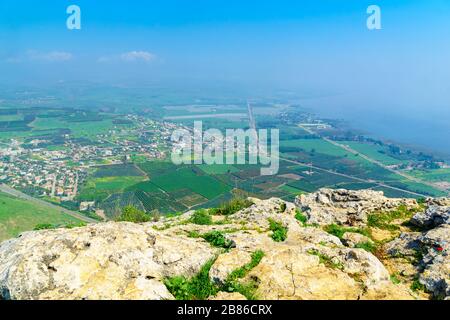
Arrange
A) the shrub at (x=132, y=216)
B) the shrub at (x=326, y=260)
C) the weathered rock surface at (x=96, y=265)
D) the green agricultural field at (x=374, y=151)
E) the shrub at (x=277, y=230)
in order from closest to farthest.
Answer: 1. the weathered rock surface at (x=96, y=265)
2. the shrub at (x=326, y=260)
3. the shrub at (x=277, y=230)
4. the shrub at (x=132, y=216)
5. the green agricultural field at (x=374, y=151)

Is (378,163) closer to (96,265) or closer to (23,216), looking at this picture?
(23,216)

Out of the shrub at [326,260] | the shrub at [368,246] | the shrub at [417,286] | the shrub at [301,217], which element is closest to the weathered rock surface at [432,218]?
the shrub at [368,246]

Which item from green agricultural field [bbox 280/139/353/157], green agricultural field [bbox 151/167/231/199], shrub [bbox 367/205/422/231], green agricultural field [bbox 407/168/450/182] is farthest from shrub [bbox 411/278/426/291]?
green agricultural field [bbox 280/139/353/157]

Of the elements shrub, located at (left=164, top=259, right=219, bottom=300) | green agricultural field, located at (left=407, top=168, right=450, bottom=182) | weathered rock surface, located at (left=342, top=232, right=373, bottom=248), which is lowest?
green agricultural field, located at (left=407, top=168, right=450, bottom=182)

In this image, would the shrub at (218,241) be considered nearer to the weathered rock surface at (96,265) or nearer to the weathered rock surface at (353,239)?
the weathered rock surface at (96,265)

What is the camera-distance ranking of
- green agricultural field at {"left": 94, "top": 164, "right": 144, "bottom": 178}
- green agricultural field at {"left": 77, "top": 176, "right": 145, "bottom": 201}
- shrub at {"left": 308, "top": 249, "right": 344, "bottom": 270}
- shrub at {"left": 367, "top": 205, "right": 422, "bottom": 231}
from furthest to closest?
green agricultural field at {"left": 94, "top": 164, "right": 144, "bottom": 178} < green agricultural field at {"left": 77, "top": 176, "right": 145, "bottom": 201} < shrub at {"left": 367, "top": 205, "right": 422, "bottom": 231} < shrub at {"left": 308, "top": 249, "right": 344, "bottom": 270}

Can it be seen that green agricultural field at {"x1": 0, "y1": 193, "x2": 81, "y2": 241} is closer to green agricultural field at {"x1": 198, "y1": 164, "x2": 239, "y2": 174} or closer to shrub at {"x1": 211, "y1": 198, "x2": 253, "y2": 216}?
shrub at {"x1": 211, "y1": 198, "x2": 253, "y2": 216}
